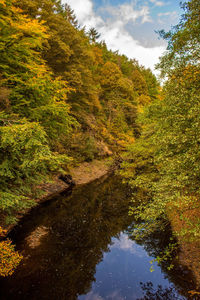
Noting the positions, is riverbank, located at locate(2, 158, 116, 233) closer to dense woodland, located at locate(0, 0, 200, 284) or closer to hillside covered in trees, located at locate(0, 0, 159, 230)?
hillside covered in trees, located at locate(0, 0, 159, 230)

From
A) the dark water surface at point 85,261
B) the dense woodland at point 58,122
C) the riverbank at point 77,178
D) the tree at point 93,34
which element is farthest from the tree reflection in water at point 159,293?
the tree at point 93,34

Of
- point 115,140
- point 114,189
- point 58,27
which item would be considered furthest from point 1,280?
point 115,140

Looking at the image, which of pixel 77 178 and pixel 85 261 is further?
pixel 77 178

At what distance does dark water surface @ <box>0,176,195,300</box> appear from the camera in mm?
7680

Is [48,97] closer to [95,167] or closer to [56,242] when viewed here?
[56,242]

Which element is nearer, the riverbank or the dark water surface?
the dark water surface

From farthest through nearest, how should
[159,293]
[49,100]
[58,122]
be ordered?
1. [58,122]
2. [49,100]
3. [159,293]

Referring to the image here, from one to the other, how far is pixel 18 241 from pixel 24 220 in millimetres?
2537

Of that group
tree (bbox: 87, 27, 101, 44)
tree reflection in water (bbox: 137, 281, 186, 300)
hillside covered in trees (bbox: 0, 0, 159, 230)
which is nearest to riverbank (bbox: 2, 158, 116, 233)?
hillside covered in trees (bbox: 0, 0, 159, 230)

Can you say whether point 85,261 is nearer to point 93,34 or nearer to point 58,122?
point 58,122

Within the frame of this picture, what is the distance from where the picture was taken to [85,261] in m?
9.62

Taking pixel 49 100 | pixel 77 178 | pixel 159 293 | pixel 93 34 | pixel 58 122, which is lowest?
pixel 77 178

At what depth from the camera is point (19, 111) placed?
10469 millimetres

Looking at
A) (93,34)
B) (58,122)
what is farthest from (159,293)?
(93,34)
